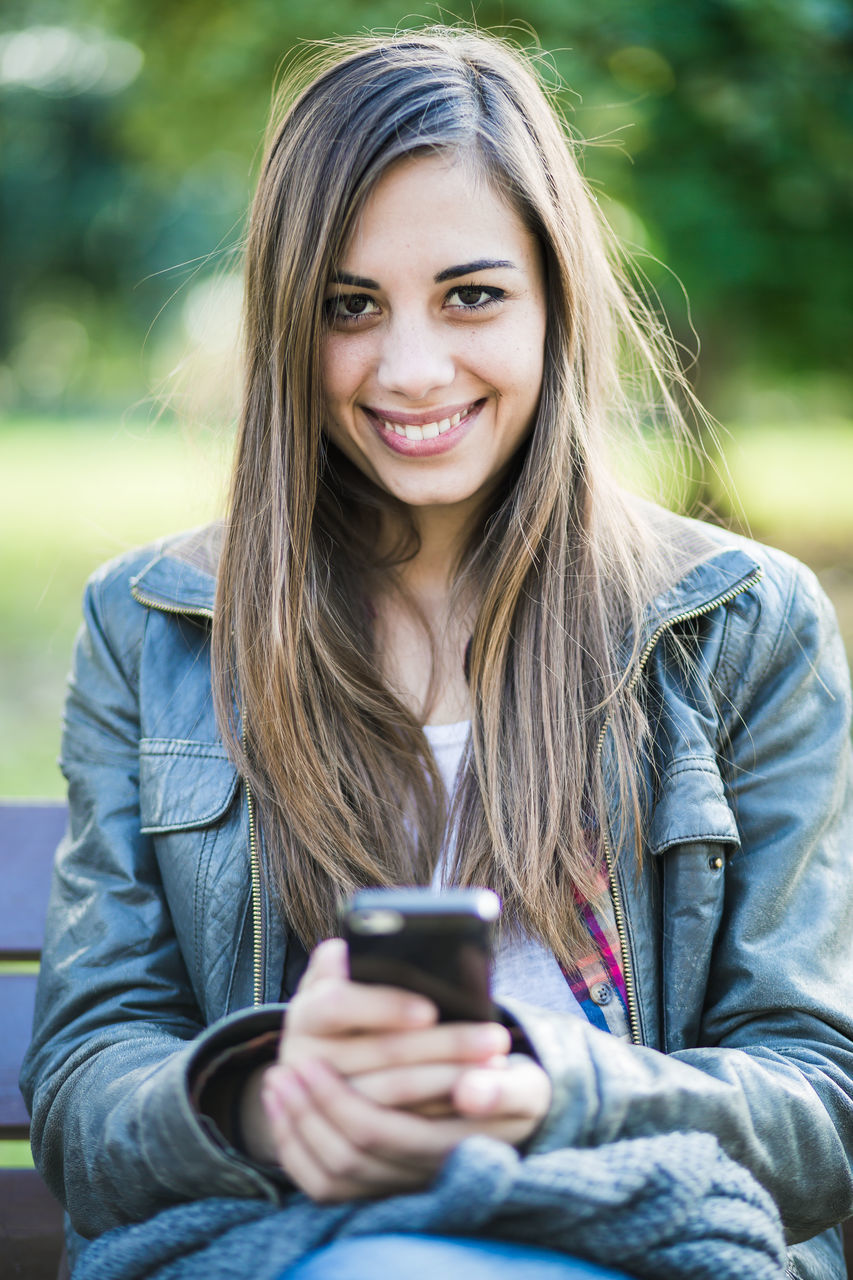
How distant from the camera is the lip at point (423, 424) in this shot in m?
2.00

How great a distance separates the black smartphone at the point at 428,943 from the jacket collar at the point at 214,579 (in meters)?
0.86

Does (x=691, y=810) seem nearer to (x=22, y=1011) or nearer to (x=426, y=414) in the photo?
(x=426, y=414)

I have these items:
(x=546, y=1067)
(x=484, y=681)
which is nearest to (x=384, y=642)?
(x=484, y=681)

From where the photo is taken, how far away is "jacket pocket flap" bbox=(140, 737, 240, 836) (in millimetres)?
1988

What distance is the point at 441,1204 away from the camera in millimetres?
1269

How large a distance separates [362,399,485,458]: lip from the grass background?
0.41m

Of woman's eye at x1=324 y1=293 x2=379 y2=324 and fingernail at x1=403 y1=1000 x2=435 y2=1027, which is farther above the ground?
woman's eye at x1=324 y1=293 x2=379 y2=324

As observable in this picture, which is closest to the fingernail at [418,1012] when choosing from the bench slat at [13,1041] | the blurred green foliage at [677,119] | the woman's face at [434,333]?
the woman's face at [434,333]

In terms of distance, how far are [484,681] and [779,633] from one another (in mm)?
481

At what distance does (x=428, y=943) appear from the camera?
1235 millimetres

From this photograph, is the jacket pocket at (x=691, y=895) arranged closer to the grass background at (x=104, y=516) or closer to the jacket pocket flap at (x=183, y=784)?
the grass background at (x=104, y=516)

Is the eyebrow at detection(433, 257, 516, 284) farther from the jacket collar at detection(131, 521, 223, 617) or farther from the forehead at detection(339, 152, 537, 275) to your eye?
the jacket collar at detection(131, 521, 223, 617)

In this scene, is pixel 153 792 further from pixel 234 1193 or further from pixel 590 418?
pixel 590 418

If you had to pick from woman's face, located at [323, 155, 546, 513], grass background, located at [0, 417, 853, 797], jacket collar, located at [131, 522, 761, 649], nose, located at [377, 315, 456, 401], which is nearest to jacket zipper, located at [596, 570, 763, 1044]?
jacket collar, located at [131, 522, 761, 649]
